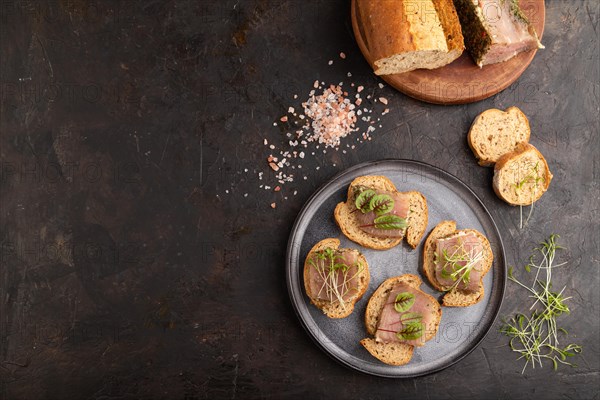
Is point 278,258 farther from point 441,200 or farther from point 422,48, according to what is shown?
point 422,48

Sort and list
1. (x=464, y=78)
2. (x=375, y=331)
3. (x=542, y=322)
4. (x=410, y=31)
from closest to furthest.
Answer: (x=410, y=31) → (x=375, y=331) → (x=464, y=78) → (x=542, y=322)

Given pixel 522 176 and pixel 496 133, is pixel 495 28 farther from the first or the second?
pixel 522 176

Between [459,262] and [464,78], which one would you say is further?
[464,78]

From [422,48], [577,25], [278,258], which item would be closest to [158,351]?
[278,258]

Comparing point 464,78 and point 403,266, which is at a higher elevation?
point 464,78

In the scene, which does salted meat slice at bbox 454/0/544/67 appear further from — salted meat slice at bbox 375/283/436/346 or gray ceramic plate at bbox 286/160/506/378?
salted meat slice at bbox 375/283/436/346

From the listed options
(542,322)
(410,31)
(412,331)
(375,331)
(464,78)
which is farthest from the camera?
(542,322)

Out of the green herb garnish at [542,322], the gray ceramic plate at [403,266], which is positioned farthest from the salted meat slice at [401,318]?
the green herb garnish at [542,322]

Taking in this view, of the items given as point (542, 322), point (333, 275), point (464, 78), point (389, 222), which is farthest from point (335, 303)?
point (464, 78)
